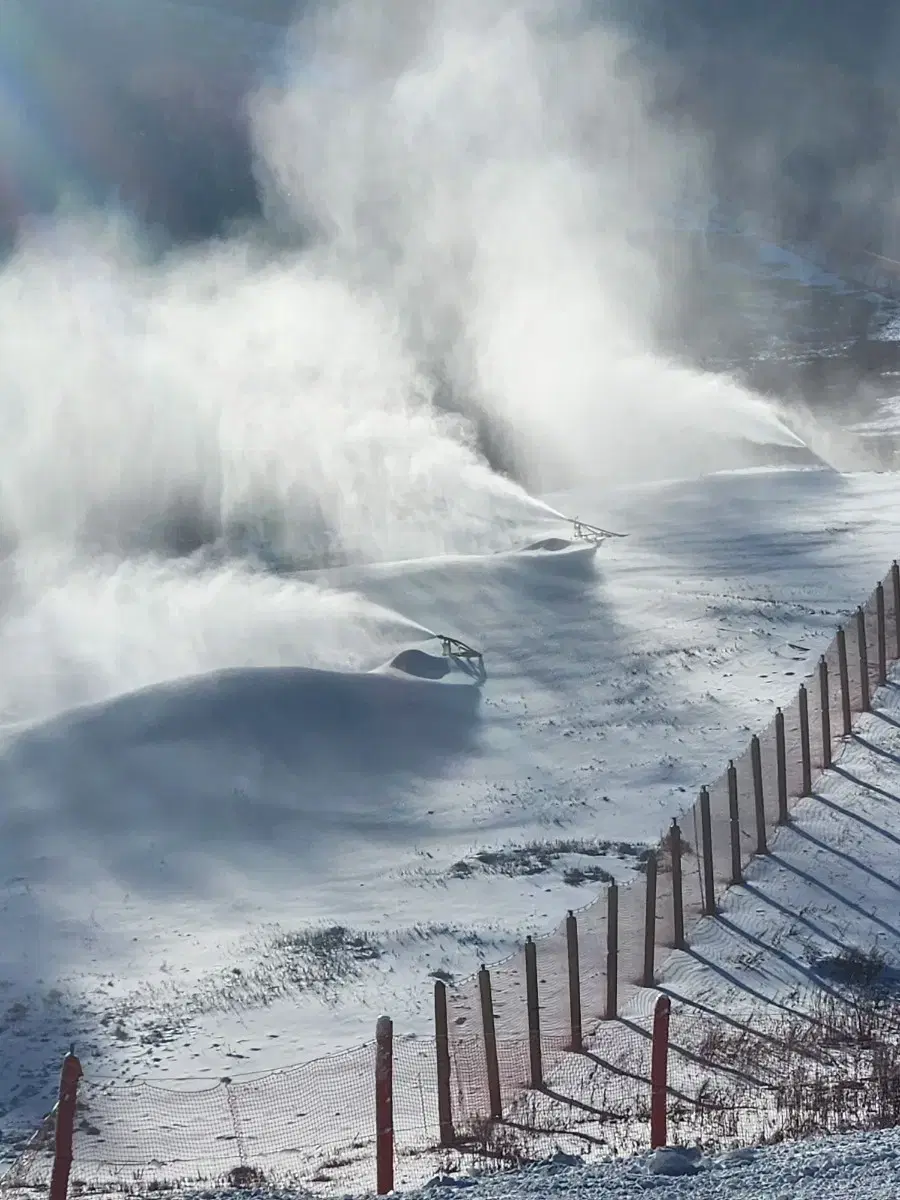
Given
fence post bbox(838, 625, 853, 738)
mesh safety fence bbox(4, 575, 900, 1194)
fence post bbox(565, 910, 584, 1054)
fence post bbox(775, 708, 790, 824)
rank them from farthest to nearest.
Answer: fence post bbox(838, 625, 853, 738) < fence post bbox(775, 708, 790, 824) < fence post bbox(565, 910, 584, 1054) < mesh safety fence bbox(4, 575, 900, 1194)

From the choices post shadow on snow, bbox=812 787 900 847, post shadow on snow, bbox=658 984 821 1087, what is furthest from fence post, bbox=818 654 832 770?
post shadow on snow, bbox=658 984 821 1087

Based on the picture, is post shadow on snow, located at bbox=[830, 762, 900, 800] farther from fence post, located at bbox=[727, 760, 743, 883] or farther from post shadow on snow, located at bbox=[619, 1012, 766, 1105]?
post shadow on snow, located at bbox=[619, 1012, 766, 1105]

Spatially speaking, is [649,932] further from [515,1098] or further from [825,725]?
[825,725]

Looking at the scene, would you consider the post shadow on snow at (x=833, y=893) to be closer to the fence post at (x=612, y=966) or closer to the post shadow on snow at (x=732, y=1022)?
the post shadow on snow at (x=732, y=1022)

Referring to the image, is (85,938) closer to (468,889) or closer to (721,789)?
(468,889)

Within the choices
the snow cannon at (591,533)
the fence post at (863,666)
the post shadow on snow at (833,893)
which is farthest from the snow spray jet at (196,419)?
the post shadow on snow at (833,893)

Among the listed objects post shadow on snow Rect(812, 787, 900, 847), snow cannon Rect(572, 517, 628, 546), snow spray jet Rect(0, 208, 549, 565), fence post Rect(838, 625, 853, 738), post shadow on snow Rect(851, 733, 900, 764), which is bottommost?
post shadow on snow Rect(812, 787, 900, 847)
